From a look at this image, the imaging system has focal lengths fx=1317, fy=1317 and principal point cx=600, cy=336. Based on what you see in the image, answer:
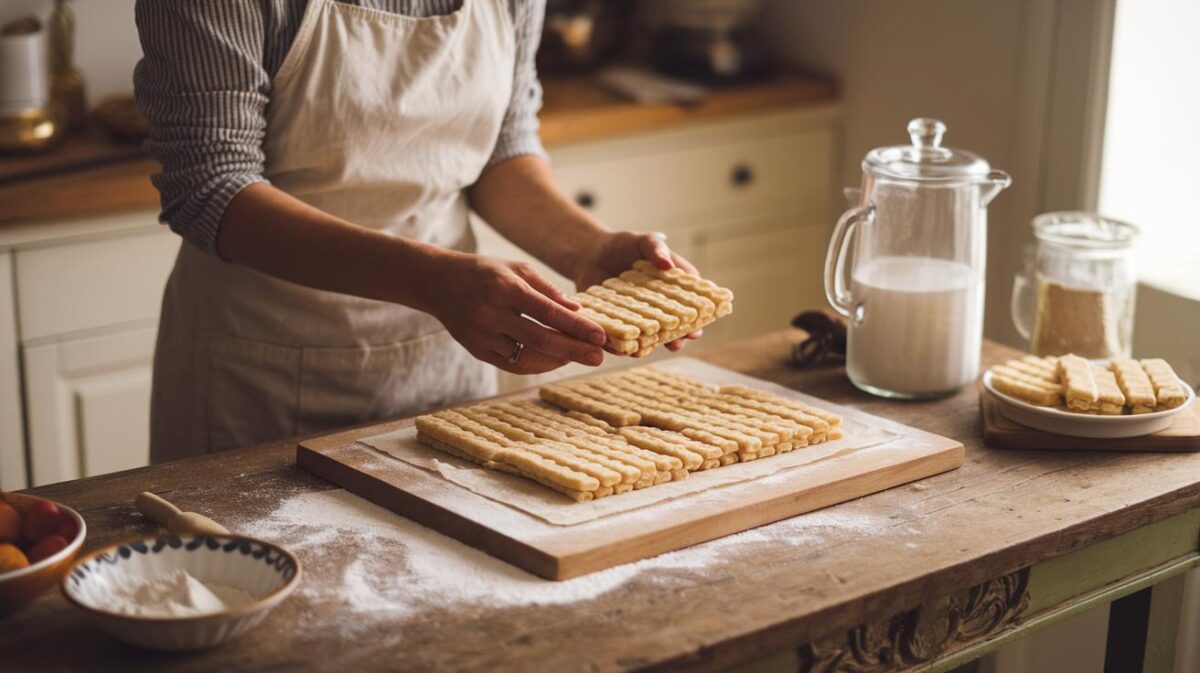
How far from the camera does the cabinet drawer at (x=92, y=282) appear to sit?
2.30 meters

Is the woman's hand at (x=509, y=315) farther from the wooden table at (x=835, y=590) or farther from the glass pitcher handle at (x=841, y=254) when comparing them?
the glass pitcher handle at (x=841, y=254)

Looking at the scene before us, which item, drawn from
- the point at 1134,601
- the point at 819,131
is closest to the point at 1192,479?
the point at 1134,601

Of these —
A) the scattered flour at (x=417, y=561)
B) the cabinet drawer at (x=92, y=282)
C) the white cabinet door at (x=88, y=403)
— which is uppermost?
the scattered flour at (x=417, y=561)

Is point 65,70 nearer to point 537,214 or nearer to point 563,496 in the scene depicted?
point 537,214

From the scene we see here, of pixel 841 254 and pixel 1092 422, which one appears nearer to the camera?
pixel 1092 422

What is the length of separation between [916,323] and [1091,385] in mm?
210

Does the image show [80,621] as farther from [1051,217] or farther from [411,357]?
[1051,217]

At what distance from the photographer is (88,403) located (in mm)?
2426

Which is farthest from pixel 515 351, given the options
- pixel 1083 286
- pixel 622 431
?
pixel 1083 286

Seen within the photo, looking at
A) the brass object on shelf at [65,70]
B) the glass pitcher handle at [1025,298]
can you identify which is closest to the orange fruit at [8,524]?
the glass pitcher handle at [1025,298]

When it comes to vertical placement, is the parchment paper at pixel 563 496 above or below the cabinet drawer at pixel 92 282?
above

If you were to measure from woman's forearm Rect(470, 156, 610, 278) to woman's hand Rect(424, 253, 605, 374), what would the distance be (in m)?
0.34

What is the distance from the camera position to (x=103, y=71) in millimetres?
2775

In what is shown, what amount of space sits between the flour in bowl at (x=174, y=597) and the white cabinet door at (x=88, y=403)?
1.34 m
